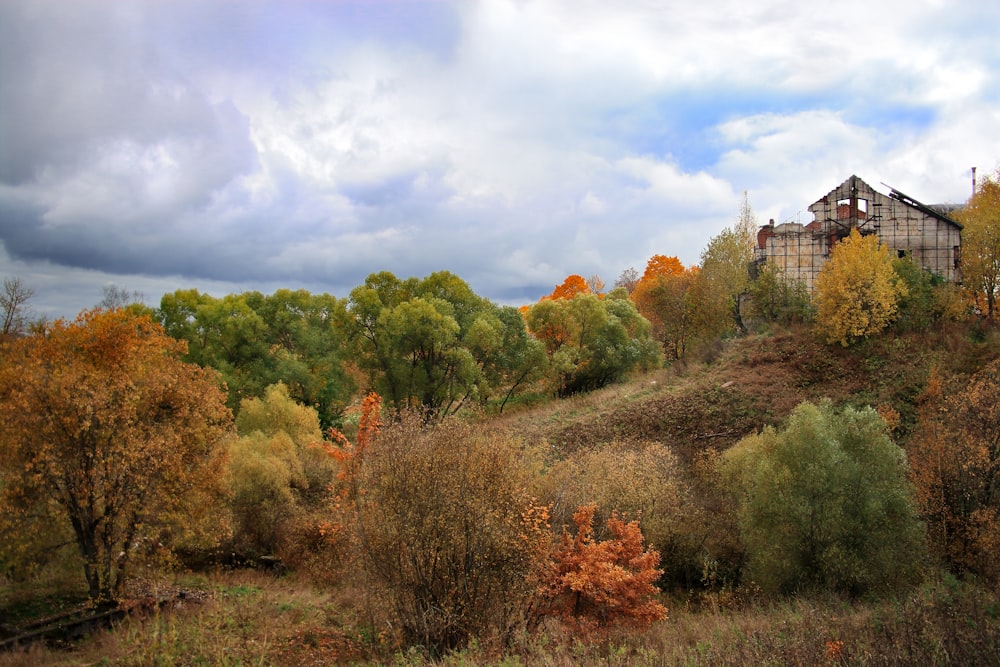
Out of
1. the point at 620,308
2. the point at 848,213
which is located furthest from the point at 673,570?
the point at 848,213

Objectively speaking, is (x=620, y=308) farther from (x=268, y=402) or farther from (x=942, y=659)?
(x=942, y=659)

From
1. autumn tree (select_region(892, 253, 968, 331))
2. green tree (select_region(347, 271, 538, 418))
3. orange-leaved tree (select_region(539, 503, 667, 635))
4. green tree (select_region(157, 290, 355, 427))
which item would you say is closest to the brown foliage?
orange-leaved tree (select_region(539, 503, 667, 635))

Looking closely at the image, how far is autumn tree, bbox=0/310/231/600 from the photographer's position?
1664 cm

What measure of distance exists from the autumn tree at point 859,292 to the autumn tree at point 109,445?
32.4 meters

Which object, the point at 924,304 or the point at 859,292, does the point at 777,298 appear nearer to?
the point at 859,292

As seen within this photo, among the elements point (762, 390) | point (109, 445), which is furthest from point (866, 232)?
point (109, 445)

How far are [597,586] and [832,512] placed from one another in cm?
759

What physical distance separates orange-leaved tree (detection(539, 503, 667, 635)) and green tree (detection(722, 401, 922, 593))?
4864mm

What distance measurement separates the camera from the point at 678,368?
43031mm

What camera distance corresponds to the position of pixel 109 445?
17.4 m

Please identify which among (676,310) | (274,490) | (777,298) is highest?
(777,298)

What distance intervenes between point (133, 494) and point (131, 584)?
3583 mm

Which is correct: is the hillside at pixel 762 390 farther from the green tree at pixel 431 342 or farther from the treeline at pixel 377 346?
the treeline at pixel 377 346

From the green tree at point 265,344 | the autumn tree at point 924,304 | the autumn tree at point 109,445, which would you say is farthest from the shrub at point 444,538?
the autumn tree at point 924,304
